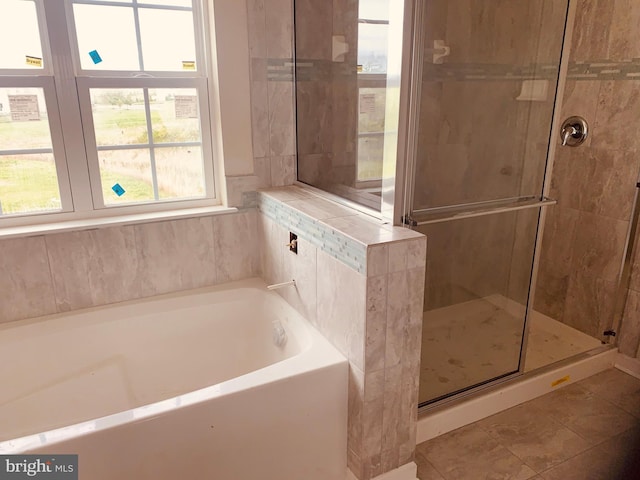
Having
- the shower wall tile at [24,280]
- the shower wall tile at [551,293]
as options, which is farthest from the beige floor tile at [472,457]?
the shower wall tile at [24,280]

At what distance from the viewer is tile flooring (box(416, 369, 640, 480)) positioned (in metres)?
1.89

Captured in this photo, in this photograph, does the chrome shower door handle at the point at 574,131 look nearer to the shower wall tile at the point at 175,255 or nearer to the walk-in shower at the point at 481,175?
the walk-in shower at the point at 481,175

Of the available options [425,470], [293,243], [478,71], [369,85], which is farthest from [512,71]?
[425,470]

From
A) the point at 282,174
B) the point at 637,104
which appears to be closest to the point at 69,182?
the point at 282,174

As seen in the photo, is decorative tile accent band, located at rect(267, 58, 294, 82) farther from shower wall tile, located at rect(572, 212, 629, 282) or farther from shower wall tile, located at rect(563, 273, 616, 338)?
shower wall tile, located at rect(563, 273, 616, 338)

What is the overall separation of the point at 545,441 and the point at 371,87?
5.41 feet

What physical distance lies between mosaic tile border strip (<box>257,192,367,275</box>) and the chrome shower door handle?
169 centimetres

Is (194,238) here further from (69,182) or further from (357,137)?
(357,137)

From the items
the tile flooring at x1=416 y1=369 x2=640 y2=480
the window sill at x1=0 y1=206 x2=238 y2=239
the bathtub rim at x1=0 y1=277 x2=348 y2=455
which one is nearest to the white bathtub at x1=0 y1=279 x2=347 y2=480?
the bathtub rim at x1=0 y1=277 x2=348 y2=455

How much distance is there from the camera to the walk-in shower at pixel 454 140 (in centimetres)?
177

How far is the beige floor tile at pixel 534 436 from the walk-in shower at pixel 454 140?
0.19 meters

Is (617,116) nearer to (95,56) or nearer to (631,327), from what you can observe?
(631,327)

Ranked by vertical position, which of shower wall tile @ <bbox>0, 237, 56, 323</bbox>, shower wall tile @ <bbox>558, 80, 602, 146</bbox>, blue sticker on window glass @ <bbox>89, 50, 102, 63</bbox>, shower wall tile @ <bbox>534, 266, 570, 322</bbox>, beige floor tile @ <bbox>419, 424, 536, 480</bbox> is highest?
blue sticker on window glass @ <bbox>89, 50, 102, 63</bbox>

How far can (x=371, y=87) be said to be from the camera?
1896 mm
